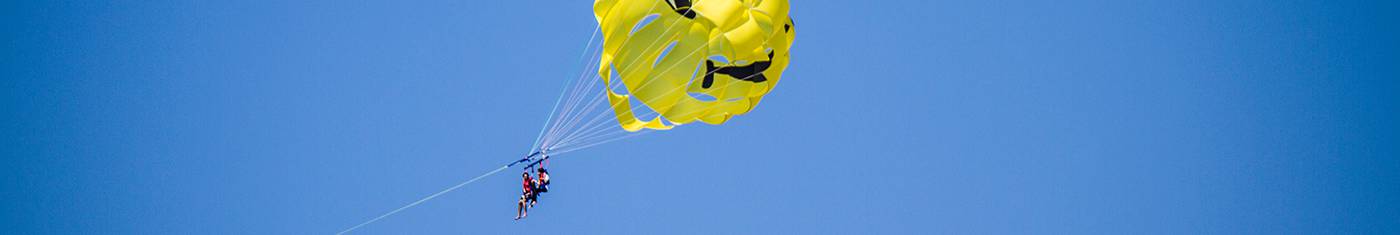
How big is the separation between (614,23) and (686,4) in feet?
2.62

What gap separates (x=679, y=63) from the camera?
26281 millimetres

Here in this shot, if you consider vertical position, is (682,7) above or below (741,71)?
above

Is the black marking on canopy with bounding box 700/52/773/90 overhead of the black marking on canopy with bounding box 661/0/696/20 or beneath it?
beneath

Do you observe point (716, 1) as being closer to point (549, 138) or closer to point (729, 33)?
point (729, 33)

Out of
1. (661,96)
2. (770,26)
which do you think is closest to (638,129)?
(661,96)

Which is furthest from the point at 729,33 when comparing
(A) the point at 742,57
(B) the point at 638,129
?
(B) the point at 638,129

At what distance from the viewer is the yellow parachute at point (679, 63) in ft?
85.3

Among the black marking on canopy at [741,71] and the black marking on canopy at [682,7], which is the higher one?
the black marking on canopy at [682,7]

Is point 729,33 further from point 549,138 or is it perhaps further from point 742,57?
point 549,138

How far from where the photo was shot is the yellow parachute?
1023 inches

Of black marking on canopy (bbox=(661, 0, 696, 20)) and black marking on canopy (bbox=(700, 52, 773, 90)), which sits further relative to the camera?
black marking on canopy (bbox=(661, 0, 696, 20))

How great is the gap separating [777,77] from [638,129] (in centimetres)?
165

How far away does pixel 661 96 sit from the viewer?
1041 inches

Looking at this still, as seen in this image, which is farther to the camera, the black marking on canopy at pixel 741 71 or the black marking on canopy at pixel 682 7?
the black marking on canopy at pixel 682 7
